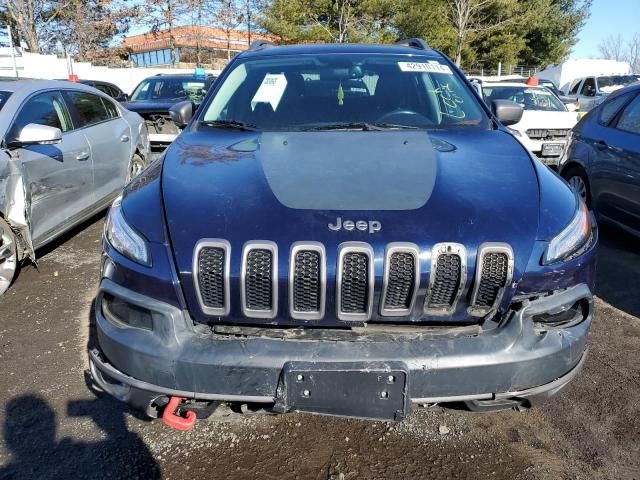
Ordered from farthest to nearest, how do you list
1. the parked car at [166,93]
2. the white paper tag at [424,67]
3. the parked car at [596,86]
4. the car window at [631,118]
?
1. the parked car at [596,86]
2. the parked car at [166,93]
3. the car window at [631,118]
4. the white paper tag at [424,67]

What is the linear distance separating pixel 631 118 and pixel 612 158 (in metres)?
0.43

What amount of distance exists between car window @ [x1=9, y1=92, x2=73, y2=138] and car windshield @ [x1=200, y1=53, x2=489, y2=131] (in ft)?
6.49

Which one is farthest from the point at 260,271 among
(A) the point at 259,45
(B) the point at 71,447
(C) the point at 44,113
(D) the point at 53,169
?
(C) the point at 44,113

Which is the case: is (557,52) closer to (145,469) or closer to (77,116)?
(77,116)

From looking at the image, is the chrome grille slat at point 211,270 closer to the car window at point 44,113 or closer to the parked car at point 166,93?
the car window at point 44,113

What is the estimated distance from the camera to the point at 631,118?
4945 millimetres

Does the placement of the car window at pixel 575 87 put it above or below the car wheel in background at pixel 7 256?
above

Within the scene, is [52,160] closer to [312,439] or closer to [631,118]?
[312,439]

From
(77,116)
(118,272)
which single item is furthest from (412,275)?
(77,116)

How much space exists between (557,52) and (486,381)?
43.3 m

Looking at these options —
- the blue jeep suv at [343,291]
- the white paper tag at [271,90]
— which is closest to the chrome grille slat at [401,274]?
the blue jeep suv at [343,291]

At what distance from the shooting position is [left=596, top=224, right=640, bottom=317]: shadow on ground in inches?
162

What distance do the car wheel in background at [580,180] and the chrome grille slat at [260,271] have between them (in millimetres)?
4381

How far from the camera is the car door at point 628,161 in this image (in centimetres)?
455
